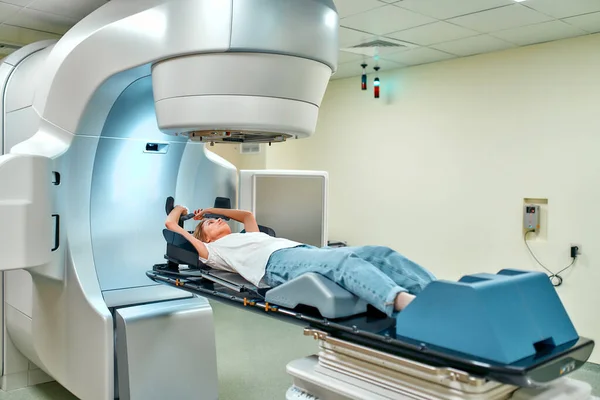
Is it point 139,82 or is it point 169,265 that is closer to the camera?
point 139,82

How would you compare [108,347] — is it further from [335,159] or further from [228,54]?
[335,159]

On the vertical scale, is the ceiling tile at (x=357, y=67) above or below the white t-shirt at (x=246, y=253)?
above

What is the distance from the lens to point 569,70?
3256 millimetres

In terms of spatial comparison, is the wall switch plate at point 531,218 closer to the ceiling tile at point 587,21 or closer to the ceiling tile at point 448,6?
the ceiling tile at point 587,21

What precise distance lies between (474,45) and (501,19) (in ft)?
1.85

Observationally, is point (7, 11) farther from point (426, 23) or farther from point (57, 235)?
point (426, 23)

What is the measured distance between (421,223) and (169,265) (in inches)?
89.0

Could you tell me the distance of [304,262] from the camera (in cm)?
179

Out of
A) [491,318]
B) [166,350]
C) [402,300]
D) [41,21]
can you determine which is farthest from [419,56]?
[491,318]

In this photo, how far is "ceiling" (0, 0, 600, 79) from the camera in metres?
2.44

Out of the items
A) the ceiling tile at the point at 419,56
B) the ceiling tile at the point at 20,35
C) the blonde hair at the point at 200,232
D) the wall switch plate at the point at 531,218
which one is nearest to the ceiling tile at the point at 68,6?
the ceiling tile at the point at 20,35

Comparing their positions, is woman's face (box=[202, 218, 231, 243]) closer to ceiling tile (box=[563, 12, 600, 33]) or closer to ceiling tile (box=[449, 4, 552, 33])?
ceiling tile (box=[449, 4, 552, 33])

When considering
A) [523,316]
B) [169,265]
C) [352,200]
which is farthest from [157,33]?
[352,200]

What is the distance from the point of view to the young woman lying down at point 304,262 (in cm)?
146
